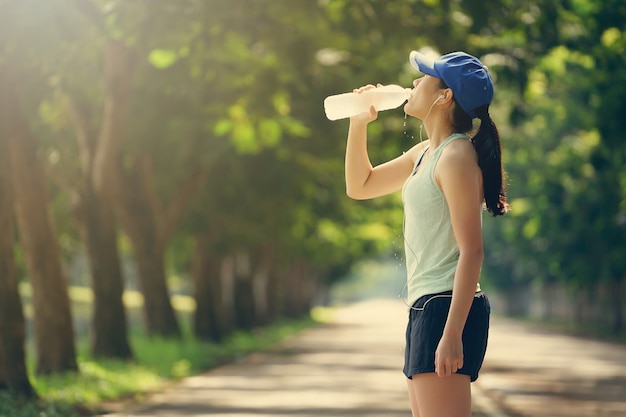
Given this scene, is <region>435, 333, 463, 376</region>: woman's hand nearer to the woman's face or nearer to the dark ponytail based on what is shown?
the dark ponytail

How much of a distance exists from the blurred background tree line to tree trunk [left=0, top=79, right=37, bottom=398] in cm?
2

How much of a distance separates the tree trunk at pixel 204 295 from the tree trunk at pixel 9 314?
20417mm

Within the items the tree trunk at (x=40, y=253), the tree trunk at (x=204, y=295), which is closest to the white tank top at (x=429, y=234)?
the tree trunk at (x=40, y=253)

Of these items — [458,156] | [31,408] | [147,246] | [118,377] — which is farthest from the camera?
[147,246]

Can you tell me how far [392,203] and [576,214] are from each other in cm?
630

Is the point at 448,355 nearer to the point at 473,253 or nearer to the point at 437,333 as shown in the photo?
the point at 437,333

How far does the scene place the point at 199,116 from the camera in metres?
23.7

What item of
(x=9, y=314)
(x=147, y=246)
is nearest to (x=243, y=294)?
(x=147, y=246)

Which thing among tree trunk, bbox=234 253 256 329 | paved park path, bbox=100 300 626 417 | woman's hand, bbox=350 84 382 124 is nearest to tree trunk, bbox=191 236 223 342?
paved park path, bbox=100 300 626 417

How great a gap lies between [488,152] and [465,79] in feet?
0.87

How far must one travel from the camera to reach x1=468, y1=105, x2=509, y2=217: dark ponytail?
4742mm

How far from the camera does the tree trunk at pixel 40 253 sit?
15812 millimetres

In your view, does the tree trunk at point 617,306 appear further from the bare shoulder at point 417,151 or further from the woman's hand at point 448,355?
the woman's hand at point 448,355

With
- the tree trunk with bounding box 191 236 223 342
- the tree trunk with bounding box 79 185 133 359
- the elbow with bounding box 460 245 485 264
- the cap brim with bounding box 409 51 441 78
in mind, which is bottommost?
the tree trunk with bounding box 191 236 223 342
